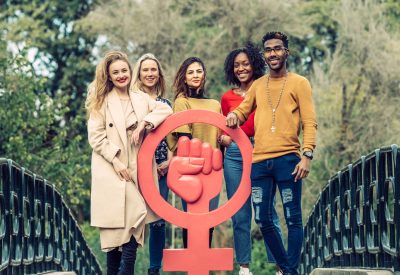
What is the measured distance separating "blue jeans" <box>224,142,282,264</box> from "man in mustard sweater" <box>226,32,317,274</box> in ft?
2.10

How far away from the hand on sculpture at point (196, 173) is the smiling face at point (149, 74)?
1.11 m

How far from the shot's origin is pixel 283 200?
8.01 meters

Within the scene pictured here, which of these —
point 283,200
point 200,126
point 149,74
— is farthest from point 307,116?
A: point 149,74

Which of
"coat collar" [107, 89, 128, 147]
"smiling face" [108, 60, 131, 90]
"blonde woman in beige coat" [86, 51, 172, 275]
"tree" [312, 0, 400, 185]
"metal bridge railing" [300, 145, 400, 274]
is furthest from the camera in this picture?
"tree" [312, 0, 400, 185]

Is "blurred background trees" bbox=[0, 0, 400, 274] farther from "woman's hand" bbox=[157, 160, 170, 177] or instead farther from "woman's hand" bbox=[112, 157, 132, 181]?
"woman's hand" bbox=[112, 157, 132, 181]

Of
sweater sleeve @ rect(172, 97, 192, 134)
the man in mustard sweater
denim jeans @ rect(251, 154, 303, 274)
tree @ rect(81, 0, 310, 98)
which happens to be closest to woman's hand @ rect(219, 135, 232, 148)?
sweater sleeve @ rect(172, 97, 192, 134)

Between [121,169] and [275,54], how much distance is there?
4.43 feet

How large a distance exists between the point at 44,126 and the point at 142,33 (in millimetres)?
8755

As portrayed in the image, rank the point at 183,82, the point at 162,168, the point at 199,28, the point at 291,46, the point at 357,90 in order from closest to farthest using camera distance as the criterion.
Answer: the point at 162,168
the point at 183,82
the point at 357,90
the point at 291,46
the point at 199,28

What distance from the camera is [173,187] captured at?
7.91 m

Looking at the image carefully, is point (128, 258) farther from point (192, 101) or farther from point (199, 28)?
point (199, 28)

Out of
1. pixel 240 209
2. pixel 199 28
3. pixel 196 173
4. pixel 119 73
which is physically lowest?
pixel 240 209

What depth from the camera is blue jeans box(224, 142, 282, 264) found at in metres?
8.77

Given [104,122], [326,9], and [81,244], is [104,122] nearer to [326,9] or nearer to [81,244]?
[81,244]
